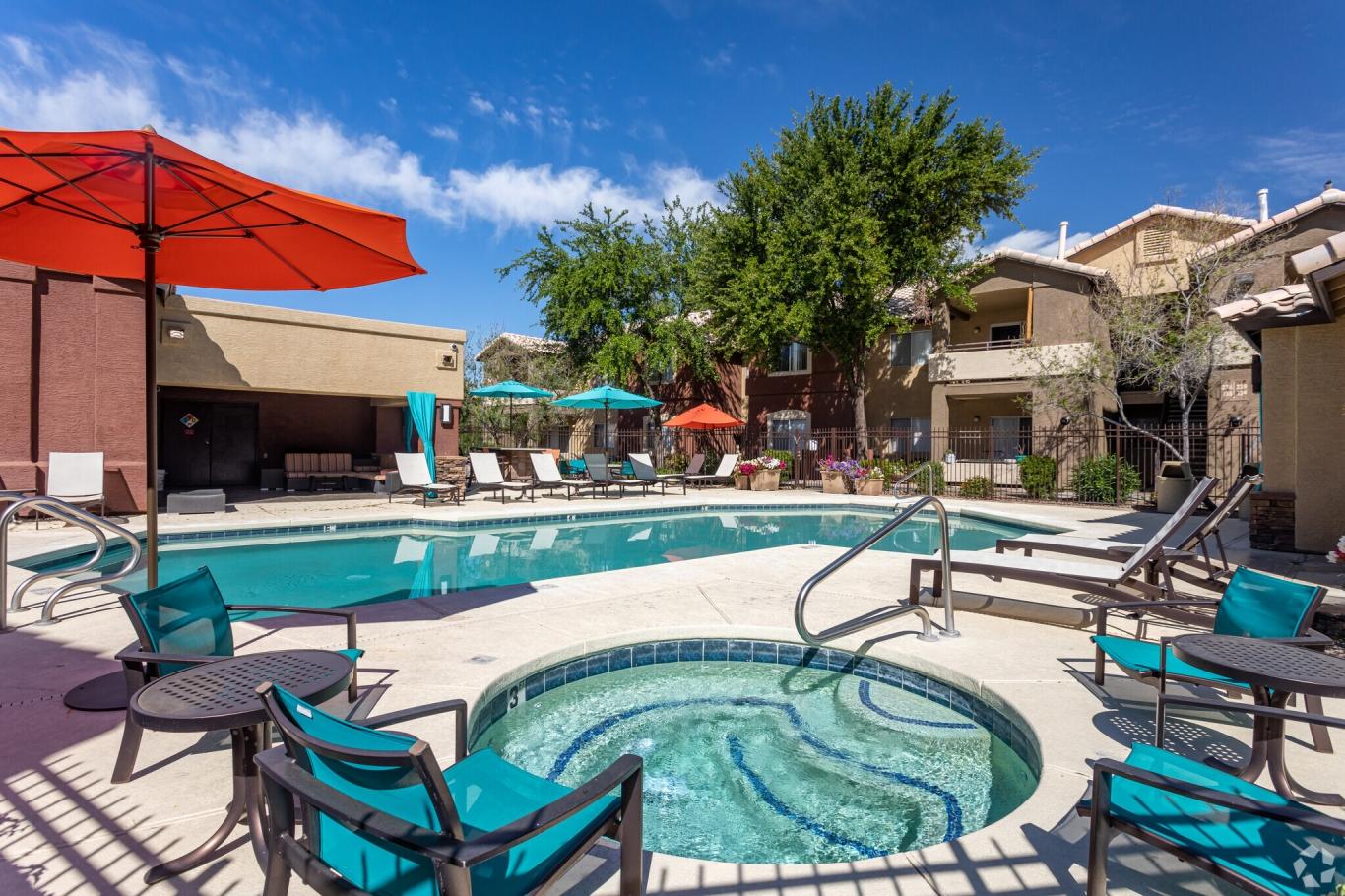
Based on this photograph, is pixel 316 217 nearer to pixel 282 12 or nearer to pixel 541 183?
pixel 282 12

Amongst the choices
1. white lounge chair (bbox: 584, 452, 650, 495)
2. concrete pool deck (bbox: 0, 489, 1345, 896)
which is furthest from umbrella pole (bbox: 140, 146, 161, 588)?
white lounge chair (bbox: 584, 452, 650, 495)

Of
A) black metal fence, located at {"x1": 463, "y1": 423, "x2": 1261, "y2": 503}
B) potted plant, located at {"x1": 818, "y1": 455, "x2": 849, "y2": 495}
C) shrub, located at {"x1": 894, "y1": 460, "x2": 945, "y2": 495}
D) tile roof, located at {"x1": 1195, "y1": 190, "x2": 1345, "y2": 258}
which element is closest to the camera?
black metal fence, located at {"x1": 463, "y1": 423, "x2": 1261, "y2": 503}

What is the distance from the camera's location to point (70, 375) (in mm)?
10695

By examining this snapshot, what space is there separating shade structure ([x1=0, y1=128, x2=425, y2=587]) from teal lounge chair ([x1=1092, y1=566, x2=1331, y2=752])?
4476mm

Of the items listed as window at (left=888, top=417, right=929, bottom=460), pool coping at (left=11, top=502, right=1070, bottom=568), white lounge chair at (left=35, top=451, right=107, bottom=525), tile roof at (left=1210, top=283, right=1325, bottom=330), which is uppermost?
tile roof at (left=1210, top=283, right=1325, bottom=330)

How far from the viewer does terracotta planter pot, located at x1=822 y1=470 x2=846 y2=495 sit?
18.0 meters

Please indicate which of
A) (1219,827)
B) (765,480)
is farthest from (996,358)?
(1219,827)

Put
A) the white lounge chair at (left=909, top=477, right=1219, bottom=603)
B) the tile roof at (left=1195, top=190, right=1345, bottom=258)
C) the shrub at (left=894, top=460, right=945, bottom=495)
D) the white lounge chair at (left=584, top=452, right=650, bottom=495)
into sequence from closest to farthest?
the white lounge chair at (left=909, top=477, right=1219, bottom=603) → the white lounge chair at (left=584, top=452, right=650, bottom=495) → the tile roof at (left=1195, top=190, right=1345, bottom=258) → the shrub at (left=894, top=460, right=945, bottom=495)

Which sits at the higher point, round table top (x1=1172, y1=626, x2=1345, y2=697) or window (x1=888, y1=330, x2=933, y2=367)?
window (x1=888, y1=330, x2=933, y2=367)

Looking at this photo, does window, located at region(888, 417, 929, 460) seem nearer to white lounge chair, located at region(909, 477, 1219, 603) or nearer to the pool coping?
the pool coping

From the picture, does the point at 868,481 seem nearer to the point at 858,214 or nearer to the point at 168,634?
the point at 858,214

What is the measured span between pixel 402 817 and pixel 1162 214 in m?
26.7

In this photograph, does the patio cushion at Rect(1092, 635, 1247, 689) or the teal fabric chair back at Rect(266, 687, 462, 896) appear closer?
the teal fabric chair back at Rect(266, 687, 462, 896)

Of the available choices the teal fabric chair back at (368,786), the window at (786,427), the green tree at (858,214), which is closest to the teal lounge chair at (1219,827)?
the teal fabric chair back at (368,786)
